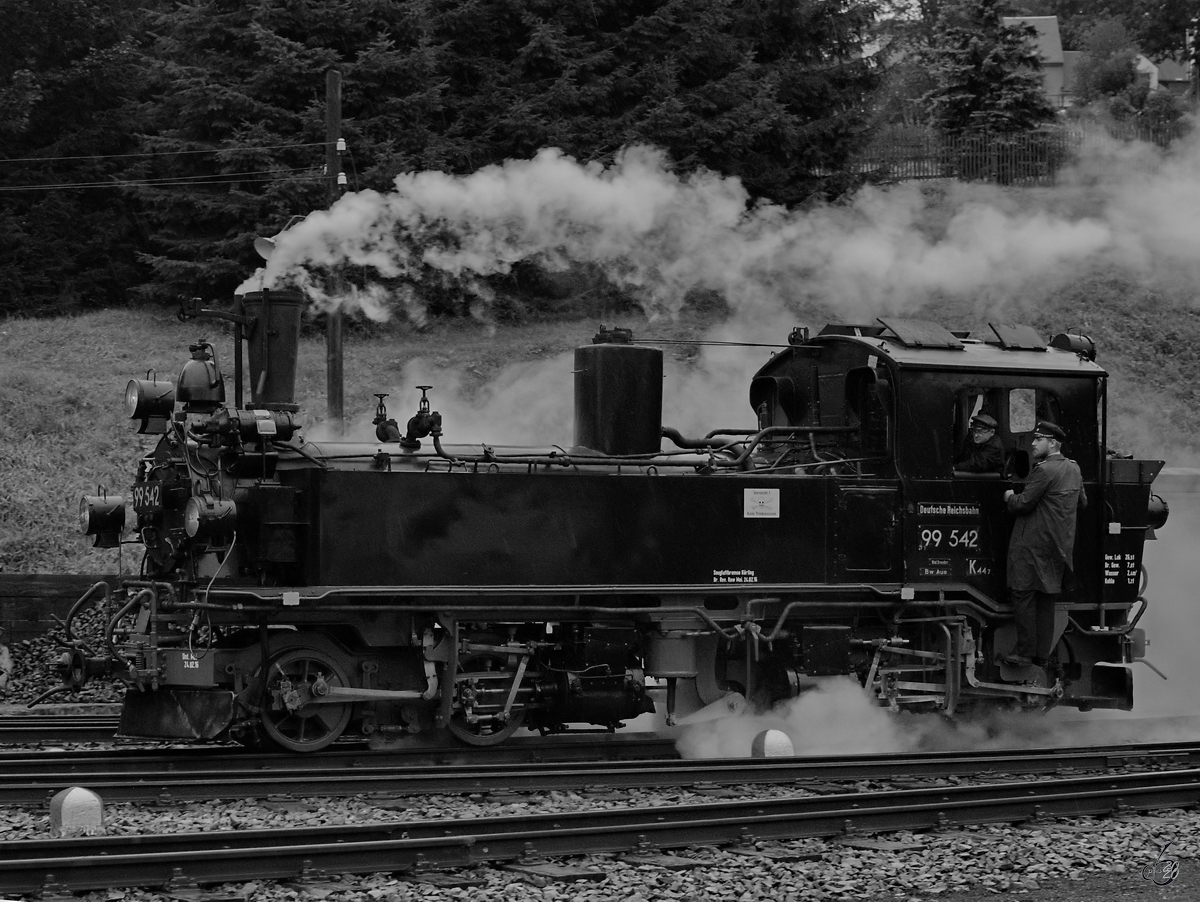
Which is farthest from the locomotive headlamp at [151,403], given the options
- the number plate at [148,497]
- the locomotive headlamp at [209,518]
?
the locomotive headlamp at [209,518]

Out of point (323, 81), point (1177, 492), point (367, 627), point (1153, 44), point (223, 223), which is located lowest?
point (367, 627)

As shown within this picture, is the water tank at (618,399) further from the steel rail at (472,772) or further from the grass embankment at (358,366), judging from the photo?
the grass embankment at (358,366)

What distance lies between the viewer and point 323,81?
75.4 feet

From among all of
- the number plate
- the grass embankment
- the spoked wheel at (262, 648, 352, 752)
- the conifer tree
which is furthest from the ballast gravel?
the conifer tree

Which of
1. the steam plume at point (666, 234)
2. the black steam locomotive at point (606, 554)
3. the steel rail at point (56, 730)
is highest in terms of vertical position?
the steam plume at point (666, 234)

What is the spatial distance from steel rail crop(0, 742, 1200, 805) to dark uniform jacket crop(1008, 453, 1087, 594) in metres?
1.28

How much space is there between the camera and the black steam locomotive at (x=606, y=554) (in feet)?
30.7

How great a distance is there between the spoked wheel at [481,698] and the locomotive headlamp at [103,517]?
8.63ft

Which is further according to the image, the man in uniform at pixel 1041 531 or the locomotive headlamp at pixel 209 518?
the man in uniform at pixel 1041 531

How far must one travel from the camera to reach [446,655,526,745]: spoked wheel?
387 inches

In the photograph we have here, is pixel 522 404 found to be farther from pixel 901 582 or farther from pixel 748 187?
pixel 901 582

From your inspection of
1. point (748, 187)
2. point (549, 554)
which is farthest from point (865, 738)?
point (748, 187)

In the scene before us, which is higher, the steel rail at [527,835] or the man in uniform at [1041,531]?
the man in uniform at [1041,531]

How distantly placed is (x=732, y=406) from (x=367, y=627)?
10.9 m
